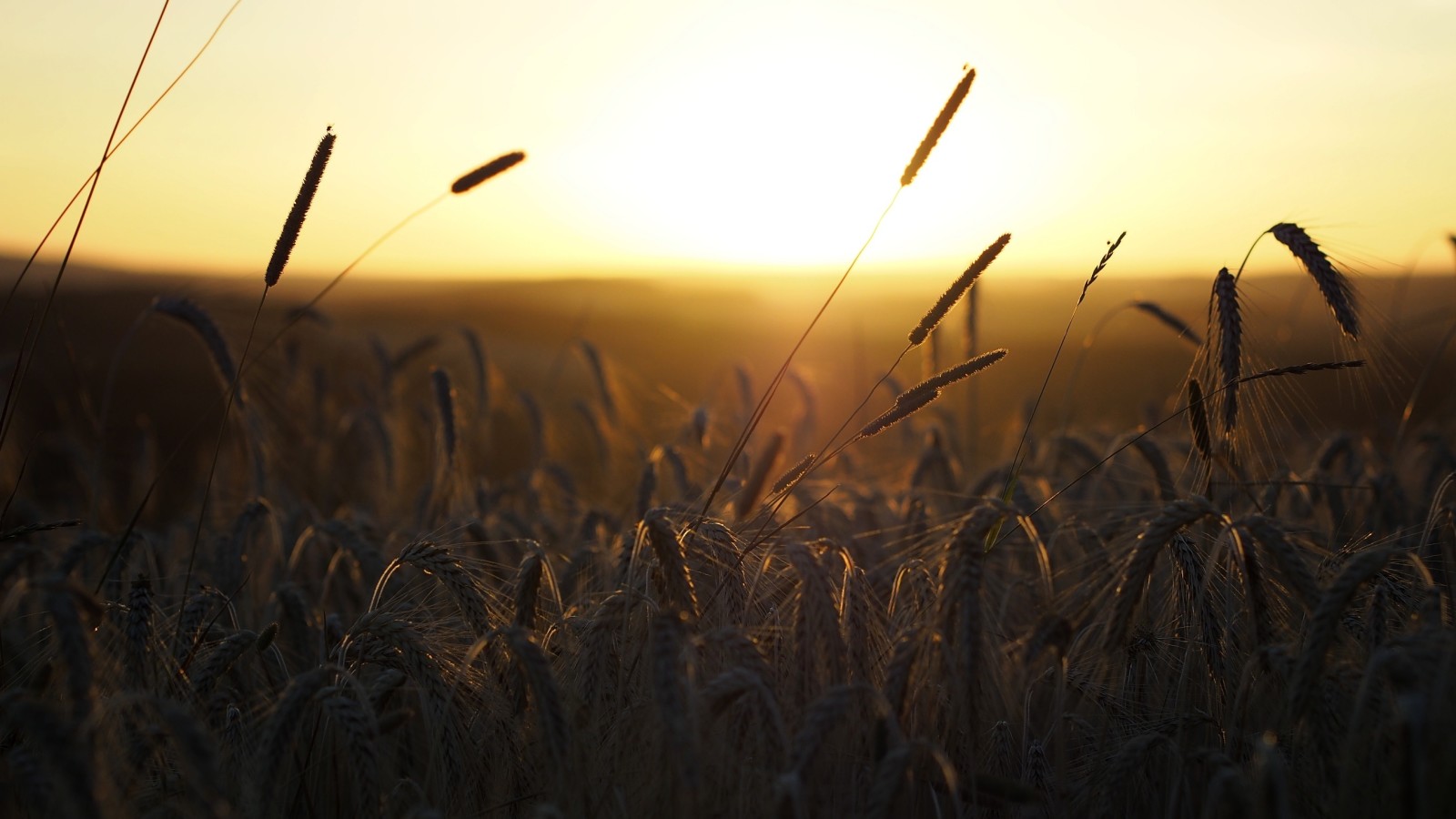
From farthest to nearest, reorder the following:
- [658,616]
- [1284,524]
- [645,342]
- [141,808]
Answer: [645,342]
[1284,524]
[141,808]
[658,616]

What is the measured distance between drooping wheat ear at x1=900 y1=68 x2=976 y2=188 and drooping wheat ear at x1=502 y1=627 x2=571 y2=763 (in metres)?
1.49

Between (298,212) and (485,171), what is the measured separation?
49 cm

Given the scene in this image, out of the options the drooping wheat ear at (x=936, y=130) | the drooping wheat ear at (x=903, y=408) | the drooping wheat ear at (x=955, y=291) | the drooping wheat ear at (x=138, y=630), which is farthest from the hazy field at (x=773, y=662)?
the drooping wheat ear at (x=936, y=130)

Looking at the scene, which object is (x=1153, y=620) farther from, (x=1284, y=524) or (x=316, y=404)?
(x=316, y=404)

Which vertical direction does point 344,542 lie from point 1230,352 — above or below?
below

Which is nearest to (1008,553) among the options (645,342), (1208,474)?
(1208,474)

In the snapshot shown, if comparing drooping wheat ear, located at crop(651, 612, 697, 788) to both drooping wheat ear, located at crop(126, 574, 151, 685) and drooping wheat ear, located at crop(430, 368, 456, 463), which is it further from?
drooping wheat ear, located at crop(430, 368, 456, 463)

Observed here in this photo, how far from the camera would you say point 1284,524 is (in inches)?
97.2

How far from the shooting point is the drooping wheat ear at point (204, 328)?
304cm

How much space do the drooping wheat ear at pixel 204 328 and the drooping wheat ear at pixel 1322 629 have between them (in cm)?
305

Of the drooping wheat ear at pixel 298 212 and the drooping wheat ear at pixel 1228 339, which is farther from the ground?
the drooping wheat ear at pixel 298 212

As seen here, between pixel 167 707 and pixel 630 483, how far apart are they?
4999 millimetres

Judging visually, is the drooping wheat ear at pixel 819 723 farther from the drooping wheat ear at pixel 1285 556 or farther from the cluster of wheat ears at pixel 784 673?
the drooping wheat ear at pixel 1285 556

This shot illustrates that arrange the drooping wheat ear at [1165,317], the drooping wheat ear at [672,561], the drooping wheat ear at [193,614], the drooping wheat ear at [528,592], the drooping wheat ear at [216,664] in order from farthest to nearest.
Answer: the drooping wheat ear at [1165,317] < the drooping wheat ear at [193,614] < the drooping wheat ear at [528,592] < the drooping wheat ear at [216,664] < the drooping wheat ear at [672,561]
